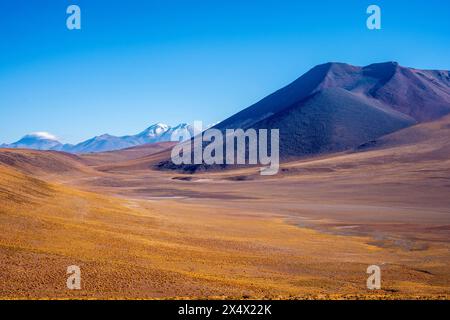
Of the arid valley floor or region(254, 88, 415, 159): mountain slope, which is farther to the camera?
region(254, 88, 415, 159): mountain slope

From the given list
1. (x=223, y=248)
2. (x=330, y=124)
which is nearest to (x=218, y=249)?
(x=223, y=248)

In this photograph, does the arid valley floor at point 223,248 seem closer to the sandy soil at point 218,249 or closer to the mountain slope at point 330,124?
the sandy soil at point 218,249

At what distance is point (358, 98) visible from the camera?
7849 inches

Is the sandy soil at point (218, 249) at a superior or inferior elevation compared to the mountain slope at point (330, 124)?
inferior

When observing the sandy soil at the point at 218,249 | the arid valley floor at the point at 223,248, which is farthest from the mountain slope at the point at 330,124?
the sandy soil at the point at 218,249

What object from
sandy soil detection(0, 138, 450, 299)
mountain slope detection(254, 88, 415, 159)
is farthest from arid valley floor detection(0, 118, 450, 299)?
mountain slope detection(254, 88, 415, 159)

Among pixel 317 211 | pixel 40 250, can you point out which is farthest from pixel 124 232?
pixel 317 211

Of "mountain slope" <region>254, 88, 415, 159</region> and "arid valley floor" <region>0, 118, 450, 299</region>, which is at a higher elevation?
"mountain slope" <region>254, 88, 415, 159</region>

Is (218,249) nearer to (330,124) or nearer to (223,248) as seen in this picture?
A: (223,248)

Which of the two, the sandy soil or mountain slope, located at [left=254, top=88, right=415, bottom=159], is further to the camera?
mountain slope, located at [left=254, top=88, right=415, bottom=159]

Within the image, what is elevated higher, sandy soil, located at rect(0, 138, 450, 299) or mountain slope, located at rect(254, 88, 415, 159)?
mountain slope, located at rect(254, 88, 415, 159)

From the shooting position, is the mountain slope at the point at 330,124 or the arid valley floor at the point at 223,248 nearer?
the arid valley floor at the point at 223,248

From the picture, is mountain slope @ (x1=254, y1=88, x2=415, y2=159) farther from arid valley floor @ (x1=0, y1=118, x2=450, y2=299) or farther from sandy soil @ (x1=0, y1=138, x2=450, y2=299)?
sandy soil @ (x1=0, y1=138, x2=450, y2=299)

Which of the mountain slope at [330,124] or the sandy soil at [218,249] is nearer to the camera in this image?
the sandy soil at [218,249]
